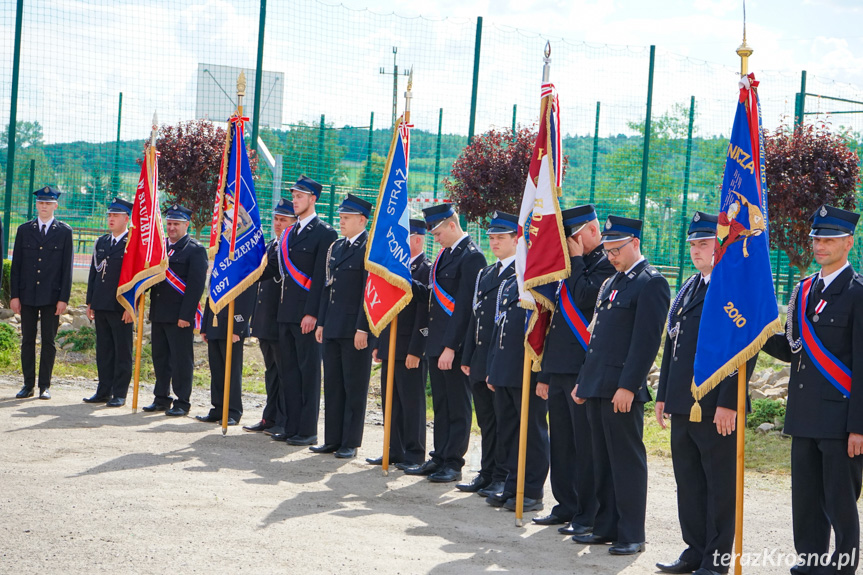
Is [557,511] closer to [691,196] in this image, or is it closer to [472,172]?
[472,172]

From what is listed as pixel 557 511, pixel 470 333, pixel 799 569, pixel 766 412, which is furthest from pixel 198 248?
pixel 799 569

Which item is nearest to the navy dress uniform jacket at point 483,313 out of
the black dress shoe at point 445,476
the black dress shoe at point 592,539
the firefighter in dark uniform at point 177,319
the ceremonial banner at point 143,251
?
the black dress shoe at point 445,476

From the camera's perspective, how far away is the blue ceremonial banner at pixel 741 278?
15.3 feet

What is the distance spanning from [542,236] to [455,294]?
1.41m

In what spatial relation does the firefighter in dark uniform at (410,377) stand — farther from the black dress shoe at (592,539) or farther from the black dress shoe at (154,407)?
the black dress shoe at (154,407)

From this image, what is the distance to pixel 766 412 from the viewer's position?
30.1 ft

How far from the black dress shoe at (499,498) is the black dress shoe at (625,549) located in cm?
109

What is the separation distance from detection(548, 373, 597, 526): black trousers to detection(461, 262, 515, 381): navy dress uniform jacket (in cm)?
78

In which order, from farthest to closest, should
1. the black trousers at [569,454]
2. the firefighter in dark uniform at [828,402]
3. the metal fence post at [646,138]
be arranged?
the metal fence post at [646,138], the black trousers at [569,454], the firefighter in dark uniform at [828,402]

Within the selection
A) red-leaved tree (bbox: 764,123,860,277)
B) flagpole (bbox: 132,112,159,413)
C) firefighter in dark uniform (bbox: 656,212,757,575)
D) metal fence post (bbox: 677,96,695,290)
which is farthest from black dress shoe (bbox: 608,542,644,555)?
metal fence post (bbox: 677,96,695,290)

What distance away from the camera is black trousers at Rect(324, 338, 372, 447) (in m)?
7.69

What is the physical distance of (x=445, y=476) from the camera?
697 centimetres

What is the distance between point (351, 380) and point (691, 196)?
739cm

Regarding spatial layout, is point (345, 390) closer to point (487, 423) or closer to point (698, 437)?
point (487, 423)
